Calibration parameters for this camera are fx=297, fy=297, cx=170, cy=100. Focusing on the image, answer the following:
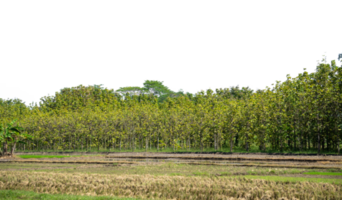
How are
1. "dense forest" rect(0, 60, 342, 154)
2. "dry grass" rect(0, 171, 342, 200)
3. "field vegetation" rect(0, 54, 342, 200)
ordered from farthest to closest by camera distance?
1. "dense forest" rect(0, 60, 342, 154)
2. "field vegetation" rect(0, 54, 342, 200)
3. "dry grass" rect(0, 171, 342, 200)

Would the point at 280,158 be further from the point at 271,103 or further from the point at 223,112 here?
the point at 223,112

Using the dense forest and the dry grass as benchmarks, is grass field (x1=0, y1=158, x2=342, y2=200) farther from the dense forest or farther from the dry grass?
the dense forest

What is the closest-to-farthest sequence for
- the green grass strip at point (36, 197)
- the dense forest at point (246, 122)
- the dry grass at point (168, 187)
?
the dry grass at point (168, 187), the green grass strip at point (36, 197), the dense forest at point (246, 122)

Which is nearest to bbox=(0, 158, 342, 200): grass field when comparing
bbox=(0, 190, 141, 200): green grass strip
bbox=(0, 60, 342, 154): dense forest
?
bbox=(0, 190, 141, 200): green grass strip

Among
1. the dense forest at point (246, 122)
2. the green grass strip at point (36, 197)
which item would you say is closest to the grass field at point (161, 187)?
the green grass strip at point (36, 197)

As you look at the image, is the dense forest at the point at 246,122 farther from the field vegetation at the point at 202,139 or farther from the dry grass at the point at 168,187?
the dry grass at the point at 168,187

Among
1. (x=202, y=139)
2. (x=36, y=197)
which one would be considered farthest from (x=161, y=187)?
(x=202, y=139)

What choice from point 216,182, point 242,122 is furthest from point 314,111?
point 216,182

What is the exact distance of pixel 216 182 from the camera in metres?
14.6

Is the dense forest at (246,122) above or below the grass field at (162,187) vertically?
above

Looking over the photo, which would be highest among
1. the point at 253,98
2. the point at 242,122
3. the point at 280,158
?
the point at 253,98

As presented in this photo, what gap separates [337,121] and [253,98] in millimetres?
11871

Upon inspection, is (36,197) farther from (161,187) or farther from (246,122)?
(246,122)

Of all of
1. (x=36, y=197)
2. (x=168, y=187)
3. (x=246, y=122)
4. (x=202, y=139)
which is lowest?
(x=36, y=197)
